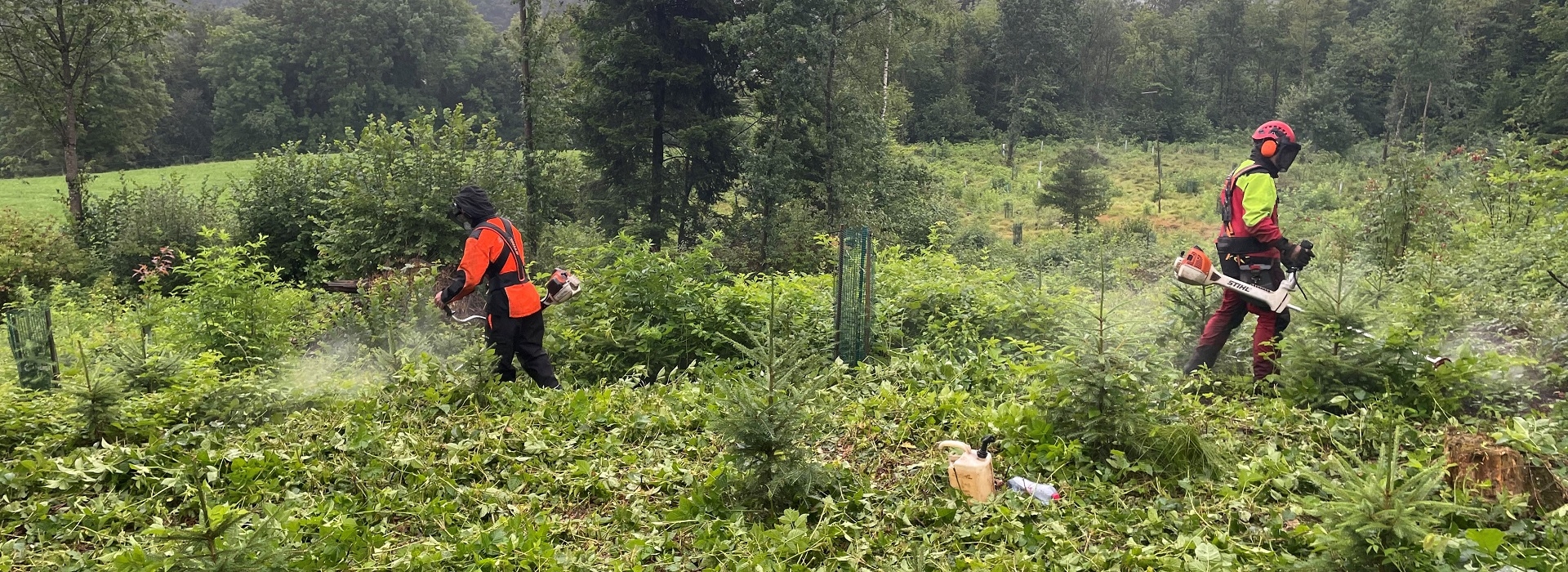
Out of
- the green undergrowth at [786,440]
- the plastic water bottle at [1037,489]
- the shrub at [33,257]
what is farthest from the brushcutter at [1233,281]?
the shrub at [33,257]

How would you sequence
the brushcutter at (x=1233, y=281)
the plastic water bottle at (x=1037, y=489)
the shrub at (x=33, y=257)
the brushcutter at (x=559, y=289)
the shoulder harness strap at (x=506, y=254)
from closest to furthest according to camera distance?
the plastic water bottle at (x=1037, y=489)
the brushcutter at (x=1233, y=281)
the shoulder harness strap at (x=506, y=254)
the brushcutter at (x=559, y=289)
the shrub at (x=33, y=257)

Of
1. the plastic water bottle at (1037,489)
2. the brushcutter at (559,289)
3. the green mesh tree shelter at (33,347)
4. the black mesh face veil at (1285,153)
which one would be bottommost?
the plastic water bottle at (1037,489)

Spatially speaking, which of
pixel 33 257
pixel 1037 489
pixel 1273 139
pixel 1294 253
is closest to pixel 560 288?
pixel 1037 489

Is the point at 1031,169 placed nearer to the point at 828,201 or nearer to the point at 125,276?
the point at 828,201

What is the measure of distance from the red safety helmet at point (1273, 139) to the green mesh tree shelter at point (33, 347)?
8632 millimetres

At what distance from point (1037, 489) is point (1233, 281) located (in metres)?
2.69

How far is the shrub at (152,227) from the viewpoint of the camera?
57.8ft

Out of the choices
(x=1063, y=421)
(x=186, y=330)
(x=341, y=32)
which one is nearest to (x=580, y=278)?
(x=186, y=330)

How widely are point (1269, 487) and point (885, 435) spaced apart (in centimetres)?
209

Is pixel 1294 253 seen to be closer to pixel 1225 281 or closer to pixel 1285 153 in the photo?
pixel 1225 281

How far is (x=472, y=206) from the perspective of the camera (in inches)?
249

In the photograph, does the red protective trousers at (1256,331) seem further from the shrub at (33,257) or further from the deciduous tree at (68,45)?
the deciduous tree at (68,45)

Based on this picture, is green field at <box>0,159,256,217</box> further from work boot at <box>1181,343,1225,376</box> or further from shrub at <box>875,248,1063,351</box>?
work boot at <box>1181,343,1225,376</box>

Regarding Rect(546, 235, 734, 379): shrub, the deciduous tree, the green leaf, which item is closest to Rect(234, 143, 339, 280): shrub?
the deciduous tree
